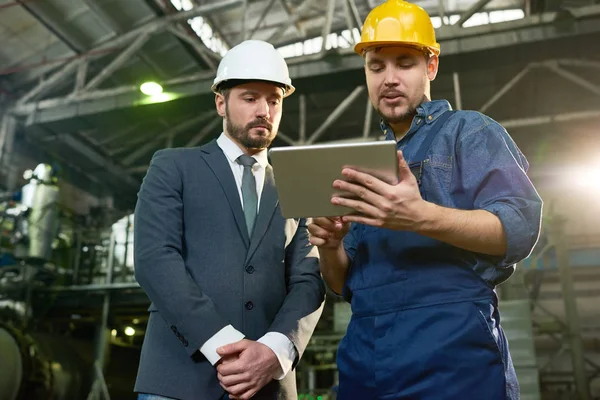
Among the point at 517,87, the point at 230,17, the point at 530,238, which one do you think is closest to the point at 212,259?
the point at 530,238

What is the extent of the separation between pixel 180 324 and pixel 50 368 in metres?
7.15

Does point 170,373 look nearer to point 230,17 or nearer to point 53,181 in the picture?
point 53,181

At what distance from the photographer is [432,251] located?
1.68 meters

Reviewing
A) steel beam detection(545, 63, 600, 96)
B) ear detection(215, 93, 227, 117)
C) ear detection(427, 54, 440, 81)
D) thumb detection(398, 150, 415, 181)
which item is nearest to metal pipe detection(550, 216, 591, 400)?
steel beam detection(545, 63, 600, 96)

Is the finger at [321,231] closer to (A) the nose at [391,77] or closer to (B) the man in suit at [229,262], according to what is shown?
(B) the man in suit at [229,262]

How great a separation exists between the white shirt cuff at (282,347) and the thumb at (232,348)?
108 millimetres

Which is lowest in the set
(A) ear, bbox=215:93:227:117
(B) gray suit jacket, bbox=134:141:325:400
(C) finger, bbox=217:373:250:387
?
(C) finger, bbox=217:373:250:387

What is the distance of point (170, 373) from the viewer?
1.95 meters

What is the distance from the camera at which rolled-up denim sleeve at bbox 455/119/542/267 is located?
61.3 inches

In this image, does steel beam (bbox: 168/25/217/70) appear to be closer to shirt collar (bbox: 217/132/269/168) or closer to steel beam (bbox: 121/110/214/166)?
steel beam (bbox: 121/110/214/166)

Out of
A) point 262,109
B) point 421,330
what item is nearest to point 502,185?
point 421,330

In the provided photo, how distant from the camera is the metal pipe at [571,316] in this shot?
896 cm

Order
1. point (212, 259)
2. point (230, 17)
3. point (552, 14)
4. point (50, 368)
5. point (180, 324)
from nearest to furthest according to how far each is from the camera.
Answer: point (180, 324) < point (212, 259) < point (552, 14) < point (50, 368) < point (230, 17)

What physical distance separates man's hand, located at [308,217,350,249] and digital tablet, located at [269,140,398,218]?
18 cm
